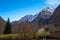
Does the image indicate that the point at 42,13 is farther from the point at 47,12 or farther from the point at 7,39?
the point at 7,39

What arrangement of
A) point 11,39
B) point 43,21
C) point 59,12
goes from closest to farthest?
1. point 11,39
2. point 59,12
3. point 43,21

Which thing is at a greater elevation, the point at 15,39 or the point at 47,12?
the point at 47,12

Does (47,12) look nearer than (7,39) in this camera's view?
No

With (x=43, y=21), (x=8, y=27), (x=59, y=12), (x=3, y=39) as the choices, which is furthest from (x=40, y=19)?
(x=3, y=39)

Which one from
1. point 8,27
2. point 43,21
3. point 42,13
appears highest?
point 42,13

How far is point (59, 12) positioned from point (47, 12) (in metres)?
35.7

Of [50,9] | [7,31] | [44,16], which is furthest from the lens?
[50,9]

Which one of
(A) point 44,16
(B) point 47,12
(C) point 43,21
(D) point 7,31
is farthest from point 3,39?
(B) point 47,12

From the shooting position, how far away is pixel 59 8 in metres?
93.6

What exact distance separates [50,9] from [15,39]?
109m

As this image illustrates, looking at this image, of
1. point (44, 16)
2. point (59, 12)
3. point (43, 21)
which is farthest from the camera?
point (44, 16)

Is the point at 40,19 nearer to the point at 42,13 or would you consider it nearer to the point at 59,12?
the point at 42,13

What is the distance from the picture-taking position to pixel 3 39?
75.5ft

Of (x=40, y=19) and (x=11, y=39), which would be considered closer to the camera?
(x=11, y=39)
